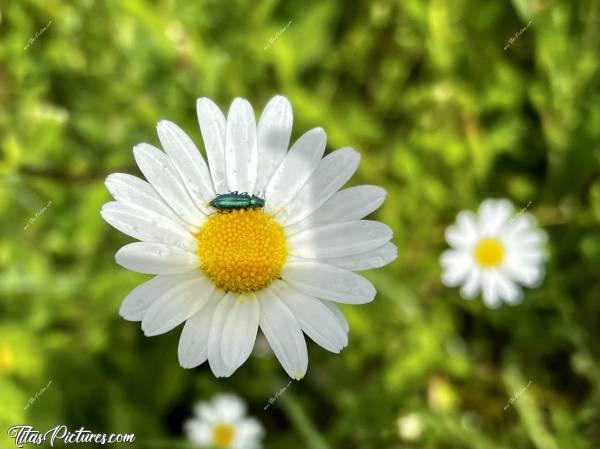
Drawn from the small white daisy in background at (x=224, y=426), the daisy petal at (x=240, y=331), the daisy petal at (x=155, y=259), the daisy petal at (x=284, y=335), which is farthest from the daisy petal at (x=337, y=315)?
the small white daisy in background at (x=224, y=426)

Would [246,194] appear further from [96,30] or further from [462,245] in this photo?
[96,30]

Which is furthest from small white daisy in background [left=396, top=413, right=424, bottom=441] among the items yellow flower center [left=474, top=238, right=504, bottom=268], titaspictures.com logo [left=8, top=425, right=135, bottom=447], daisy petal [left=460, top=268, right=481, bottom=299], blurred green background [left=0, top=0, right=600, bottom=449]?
titaspictures.com logo [left=8, top=425, right=135, bottom=447]

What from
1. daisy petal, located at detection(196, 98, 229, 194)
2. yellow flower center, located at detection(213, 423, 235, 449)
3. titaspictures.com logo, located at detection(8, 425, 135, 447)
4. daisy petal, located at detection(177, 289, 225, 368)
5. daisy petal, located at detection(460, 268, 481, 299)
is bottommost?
yellow flower center, located at detection(213, 423, 235, 449)

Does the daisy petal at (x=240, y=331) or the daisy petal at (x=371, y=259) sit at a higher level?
the daisy petal at (x=371, y=259)

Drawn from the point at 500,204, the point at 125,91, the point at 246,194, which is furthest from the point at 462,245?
the point at 125,91

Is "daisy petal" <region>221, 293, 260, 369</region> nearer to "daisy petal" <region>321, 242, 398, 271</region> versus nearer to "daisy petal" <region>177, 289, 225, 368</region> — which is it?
"daisy petal" <region>177, 289, 225, 368</region>

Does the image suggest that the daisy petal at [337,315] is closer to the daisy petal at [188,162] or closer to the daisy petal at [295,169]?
the daisy petal at [295,169]
